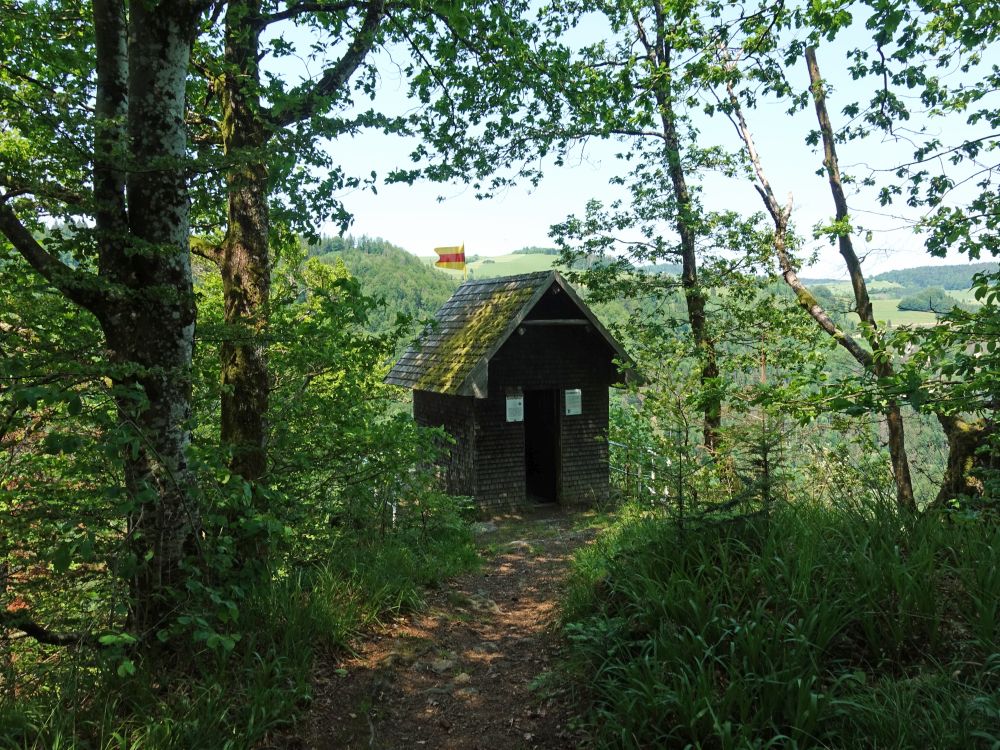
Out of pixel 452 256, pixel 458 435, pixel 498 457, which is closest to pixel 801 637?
pixel 498 457

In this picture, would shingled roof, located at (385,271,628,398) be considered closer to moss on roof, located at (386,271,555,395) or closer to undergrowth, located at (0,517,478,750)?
moss on roof, located at (386,271,555,395)

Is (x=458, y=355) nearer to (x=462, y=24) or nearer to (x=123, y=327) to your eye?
(x=462, y=24)

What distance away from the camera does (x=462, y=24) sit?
5328 millimetres

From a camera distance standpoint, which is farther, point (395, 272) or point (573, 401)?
point (395, 272)

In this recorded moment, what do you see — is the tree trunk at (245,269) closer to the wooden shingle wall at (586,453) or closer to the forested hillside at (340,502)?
the forested hillside at (340,502)

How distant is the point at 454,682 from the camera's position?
4715 millimetres

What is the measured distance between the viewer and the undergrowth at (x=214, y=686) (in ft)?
11.1

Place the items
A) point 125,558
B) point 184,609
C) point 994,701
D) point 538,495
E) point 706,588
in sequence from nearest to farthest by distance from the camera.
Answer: point 994,701
point 125,558
point 184,609
point 706,588
point 538,495

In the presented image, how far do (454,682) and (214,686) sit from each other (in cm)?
175

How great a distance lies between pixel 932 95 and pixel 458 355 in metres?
9.19

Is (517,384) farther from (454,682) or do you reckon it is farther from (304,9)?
(454,682)

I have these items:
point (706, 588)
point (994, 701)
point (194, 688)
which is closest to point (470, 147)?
point (706, 588)

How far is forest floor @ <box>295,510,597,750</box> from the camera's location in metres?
3.95

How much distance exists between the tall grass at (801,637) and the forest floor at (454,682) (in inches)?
14.9
